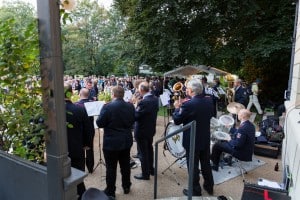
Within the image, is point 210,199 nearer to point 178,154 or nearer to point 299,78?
point 178,154

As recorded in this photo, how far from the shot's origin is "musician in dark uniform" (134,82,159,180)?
18.2 feet

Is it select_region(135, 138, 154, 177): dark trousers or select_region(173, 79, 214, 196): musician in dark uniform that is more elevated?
select_region(173, 79, 214, 196): musician in dark uniform

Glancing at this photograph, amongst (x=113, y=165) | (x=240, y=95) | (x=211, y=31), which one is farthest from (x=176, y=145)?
(x=211, y=31)

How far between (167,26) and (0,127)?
13.4 metres

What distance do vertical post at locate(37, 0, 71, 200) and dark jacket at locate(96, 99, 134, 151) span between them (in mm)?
2279

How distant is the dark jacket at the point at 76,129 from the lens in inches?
174

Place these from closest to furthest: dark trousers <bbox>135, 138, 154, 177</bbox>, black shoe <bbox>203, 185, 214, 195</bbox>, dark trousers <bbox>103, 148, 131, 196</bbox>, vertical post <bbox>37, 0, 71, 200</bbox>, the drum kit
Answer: vertical post <bbox>37, 0, 71, 200</bbox> → dark trousers <bbox>103, 148, 131, 196</bbox> → black shoe <bbox>203, 185, 214, 195</bbox> → dark trousers <bbox>135, 138, 154, 177</bbox> → the drum kit

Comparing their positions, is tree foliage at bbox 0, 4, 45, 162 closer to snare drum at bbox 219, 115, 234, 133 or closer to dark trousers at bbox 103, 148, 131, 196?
dark trousers at bbox 103, 148, 131, 196

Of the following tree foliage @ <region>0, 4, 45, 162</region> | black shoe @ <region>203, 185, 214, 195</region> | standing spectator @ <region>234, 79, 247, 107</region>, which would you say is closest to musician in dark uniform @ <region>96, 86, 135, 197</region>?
black shoe @ <region>203, 185, 214, 195</region>

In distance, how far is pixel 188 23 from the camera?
1596cm

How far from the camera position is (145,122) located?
18.3 feet

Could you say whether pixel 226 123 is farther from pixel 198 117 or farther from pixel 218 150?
pixel 198 117

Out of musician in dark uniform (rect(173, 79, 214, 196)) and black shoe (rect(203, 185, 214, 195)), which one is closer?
musician in dark uniform (rect(173, 79, 214, 196))

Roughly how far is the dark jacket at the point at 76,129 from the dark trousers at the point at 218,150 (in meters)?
2.90
